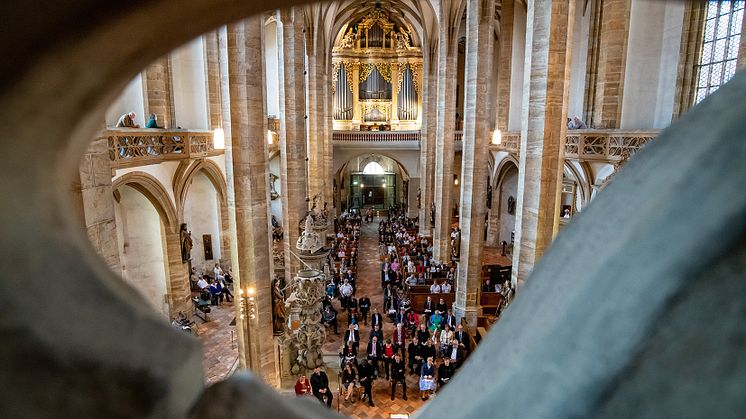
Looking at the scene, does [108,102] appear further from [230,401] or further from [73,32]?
[230,401]

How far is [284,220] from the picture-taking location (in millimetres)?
13945

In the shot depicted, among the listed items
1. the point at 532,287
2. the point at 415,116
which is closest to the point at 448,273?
the point at 532,287

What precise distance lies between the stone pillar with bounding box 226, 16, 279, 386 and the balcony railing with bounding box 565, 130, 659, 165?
9.17 meters

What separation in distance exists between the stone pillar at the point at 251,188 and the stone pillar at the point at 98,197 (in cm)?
431

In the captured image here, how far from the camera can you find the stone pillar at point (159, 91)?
12008 mm

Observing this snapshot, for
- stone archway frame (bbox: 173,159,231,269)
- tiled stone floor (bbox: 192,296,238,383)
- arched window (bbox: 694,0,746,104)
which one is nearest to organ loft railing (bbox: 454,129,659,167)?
arched window (bbox: 694,0,746,104)

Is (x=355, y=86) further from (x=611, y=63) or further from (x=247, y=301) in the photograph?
(x=247, y=301)

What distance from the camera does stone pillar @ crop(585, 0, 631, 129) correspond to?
1261 centimetres

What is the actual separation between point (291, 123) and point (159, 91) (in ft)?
13.2

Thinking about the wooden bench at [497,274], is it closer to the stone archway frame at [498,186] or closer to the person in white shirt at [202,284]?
the stone archway frame at [498,186]

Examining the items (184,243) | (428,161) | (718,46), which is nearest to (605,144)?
(718,46)

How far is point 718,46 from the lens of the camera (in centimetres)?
1083

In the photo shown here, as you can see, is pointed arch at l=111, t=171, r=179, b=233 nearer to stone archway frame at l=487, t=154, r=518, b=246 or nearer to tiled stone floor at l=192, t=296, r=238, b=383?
tiled stone floor at l=192, t=296, r=238, b=383

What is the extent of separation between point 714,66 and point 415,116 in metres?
21.5
